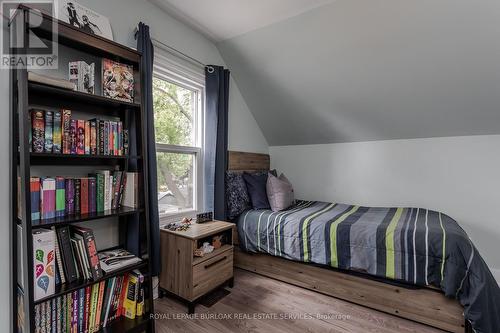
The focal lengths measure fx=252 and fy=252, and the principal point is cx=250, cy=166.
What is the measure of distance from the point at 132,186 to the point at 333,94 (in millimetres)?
2198

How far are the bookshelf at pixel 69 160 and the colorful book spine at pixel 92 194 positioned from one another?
68 millimetres

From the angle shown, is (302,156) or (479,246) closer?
(479,246)

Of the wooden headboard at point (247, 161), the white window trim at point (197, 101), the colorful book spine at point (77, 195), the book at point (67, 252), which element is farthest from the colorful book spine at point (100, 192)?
the wooden headboard at point (247, 161)

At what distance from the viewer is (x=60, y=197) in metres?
1.36

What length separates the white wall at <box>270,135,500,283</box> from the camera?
2.53m

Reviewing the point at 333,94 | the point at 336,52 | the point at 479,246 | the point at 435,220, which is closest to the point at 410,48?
the point at 336,52

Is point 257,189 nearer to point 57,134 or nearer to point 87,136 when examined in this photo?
point 87,136

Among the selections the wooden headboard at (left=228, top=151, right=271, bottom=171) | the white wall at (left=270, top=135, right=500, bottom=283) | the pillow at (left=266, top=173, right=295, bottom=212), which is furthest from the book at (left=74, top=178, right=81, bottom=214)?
the white wall at (left=270, top=135, right=500, bottom=283)

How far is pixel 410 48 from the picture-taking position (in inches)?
82.8

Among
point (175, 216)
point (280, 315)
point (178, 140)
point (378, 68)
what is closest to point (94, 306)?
point (175, 216)

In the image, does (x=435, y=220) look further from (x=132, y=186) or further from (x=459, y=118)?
(x=132, y=186)

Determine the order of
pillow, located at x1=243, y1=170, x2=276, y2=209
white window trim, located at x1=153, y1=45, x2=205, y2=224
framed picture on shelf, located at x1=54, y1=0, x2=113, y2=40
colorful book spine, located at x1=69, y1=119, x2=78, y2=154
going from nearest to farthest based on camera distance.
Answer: colorful book spine, located at x1=69, y1=119, x2=78, y2=154
framed picture on shelf, located at x1=54, y1=0, x2=113, y2=40
white window trim, located at x1=153, y1=45, x2=205, y2=224
pillow, located at x1=243, y1=170, x2=276, y2=209

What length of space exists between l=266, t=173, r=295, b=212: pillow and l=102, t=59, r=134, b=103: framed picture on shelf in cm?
169

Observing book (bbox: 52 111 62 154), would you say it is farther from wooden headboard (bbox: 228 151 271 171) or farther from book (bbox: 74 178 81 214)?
wooden headboard (bbox: 228 151 271 171)
